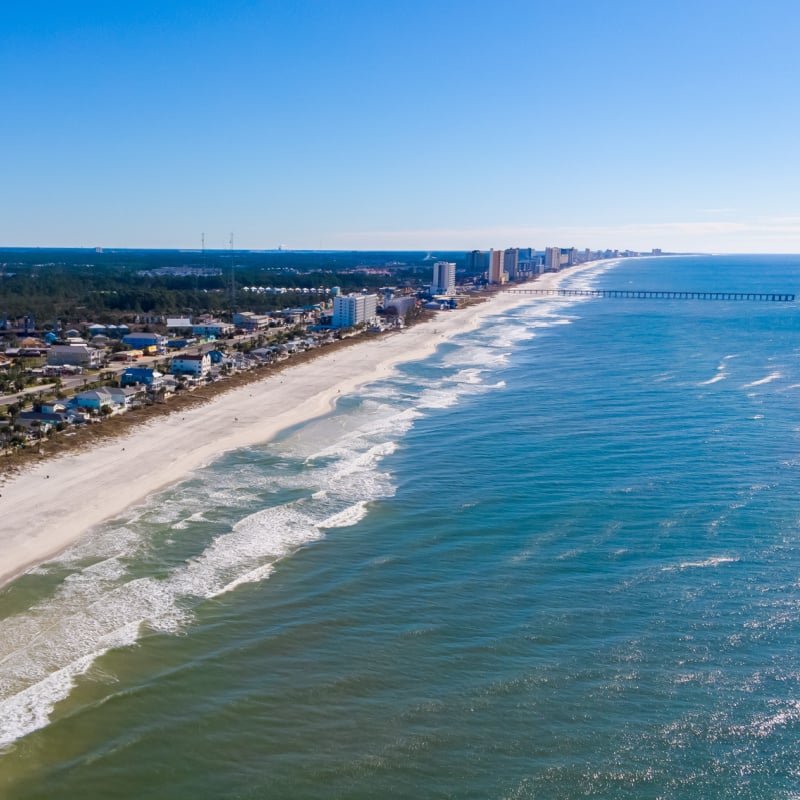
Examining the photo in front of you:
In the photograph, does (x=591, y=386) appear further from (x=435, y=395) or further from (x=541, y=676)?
(x=541, y=676)

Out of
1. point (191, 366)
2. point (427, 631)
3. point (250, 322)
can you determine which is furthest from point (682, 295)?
point (427, 631)

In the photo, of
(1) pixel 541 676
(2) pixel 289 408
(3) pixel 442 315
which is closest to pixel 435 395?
(2) pixel 289 408

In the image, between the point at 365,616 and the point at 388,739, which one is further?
the point at 365,616

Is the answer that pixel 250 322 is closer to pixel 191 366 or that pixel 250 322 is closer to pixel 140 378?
pixel 191 366

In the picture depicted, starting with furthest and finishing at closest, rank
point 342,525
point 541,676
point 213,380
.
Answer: point 213,380, point 342,525, point 541,676

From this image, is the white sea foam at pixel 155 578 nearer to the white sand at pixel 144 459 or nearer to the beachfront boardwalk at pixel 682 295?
the white sand at pixel 144 459

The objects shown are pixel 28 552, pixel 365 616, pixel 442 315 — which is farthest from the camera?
pixel 442 315

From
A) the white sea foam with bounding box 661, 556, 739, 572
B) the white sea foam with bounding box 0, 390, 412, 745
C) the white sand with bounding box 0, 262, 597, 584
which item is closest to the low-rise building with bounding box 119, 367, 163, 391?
the white sand with bounding box 0, 262, 597, 584

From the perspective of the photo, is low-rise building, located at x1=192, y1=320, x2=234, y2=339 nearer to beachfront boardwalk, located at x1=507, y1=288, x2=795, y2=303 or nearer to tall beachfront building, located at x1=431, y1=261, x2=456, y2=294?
tall beachfront building, located at x1=431, y1=261, x2=456, y2=294
